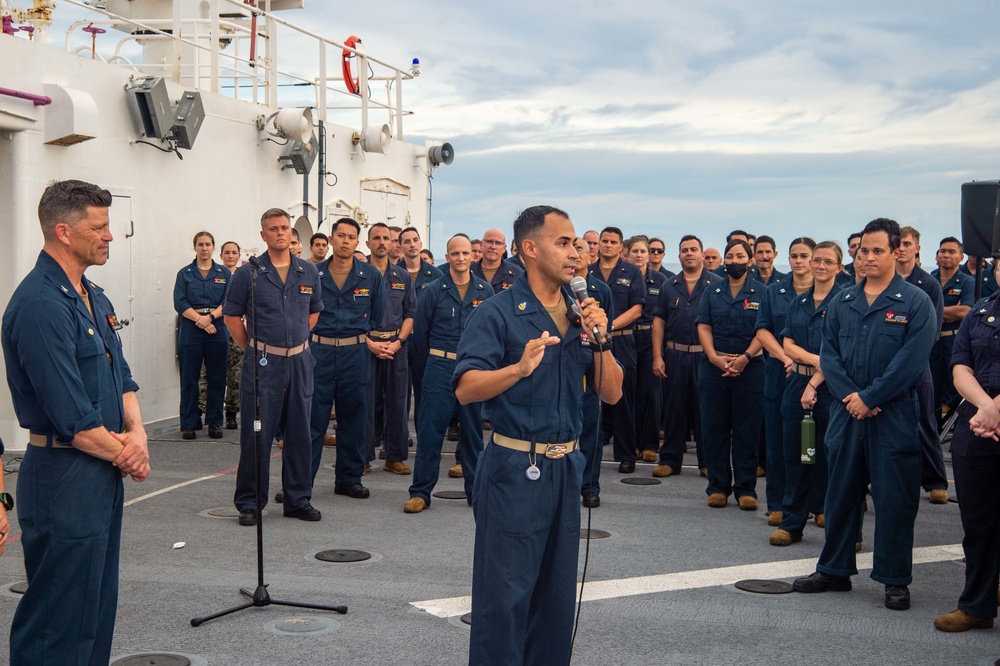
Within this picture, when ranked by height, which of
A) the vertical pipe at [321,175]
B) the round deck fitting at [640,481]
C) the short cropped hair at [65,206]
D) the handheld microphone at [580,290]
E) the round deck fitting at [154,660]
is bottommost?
the round deck fitting at [154,660]

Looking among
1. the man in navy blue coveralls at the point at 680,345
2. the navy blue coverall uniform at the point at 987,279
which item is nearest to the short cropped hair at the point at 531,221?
the man in navy blue coveralls at the point at 680,345

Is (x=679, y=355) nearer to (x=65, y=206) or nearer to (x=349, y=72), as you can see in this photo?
(x=65, y=206)

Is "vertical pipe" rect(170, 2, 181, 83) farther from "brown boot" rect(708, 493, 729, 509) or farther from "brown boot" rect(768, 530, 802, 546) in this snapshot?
"brown boot" rect(768, 530, 802, 546)

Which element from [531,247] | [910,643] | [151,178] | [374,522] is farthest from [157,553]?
[151,178]

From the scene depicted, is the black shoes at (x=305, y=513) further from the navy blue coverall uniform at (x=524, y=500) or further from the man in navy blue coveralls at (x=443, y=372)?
the navy blue coverall uniform at (x=524, y=500)

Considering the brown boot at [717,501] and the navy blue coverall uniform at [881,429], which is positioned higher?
the navy blue coverall uniform at [881,429]

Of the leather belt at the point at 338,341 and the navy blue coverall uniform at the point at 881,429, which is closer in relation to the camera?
the navy blue coverall uniform at the point at 881,429

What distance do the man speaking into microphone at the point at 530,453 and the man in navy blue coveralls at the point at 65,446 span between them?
1.34 metres

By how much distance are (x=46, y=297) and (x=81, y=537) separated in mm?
878

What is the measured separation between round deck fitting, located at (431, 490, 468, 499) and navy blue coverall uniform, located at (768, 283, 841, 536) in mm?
2681

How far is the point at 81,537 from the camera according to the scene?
3.76 meters

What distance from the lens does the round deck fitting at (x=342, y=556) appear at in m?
6.59

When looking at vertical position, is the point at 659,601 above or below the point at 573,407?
below

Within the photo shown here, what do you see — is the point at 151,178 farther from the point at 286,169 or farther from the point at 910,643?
the point at 910,643
